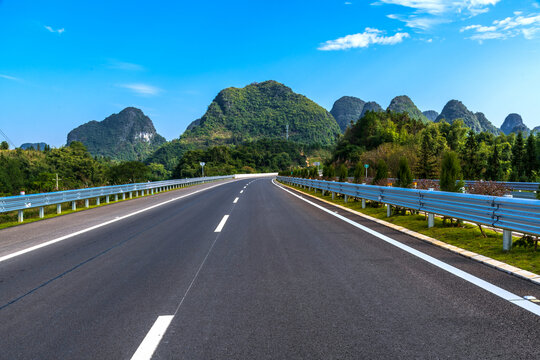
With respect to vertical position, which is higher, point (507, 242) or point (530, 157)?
point (530, 157)

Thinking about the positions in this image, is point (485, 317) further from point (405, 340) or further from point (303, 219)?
point (303, 219)

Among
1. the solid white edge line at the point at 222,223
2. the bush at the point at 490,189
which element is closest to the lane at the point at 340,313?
the solid white edge line at the point at 222,223

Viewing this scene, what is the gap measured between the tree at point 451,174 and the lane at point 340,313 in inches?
186

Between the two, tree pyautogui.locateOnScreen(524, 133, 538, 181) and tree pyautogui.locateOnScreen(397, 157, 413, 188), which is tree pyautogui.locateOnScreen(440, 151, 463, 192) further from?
tree pyautogui.locateOnScreen(524, 133, 538, 181)

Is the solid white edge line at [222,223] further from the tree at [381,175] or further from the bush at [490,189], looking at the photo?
the tree at [381,175]

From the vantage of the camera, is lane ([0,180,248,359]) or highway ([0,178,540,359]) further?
lane ([0,180,248,359])

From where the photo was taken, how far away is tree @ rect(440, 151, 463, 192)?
30.2ft

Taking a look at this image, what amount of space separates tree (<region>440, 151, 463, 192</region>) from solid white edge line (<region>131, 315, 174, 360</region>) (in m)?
8.69

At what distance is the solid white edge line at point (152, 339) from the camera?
261 centimetres

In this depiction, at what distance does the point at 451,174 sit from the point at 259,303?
7953 millimetres

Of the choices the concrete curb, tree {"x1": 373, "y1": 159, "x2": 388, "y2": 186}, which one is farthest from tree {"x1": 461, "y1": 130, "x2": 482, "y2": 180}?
the concrete curb

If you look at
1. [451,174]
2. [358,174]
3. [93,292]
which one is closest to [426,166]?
[358,174]

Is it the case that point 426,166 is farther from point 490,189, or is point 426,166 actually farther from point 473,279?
point 473,279

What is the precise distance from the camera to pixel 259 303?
3.65 metres
